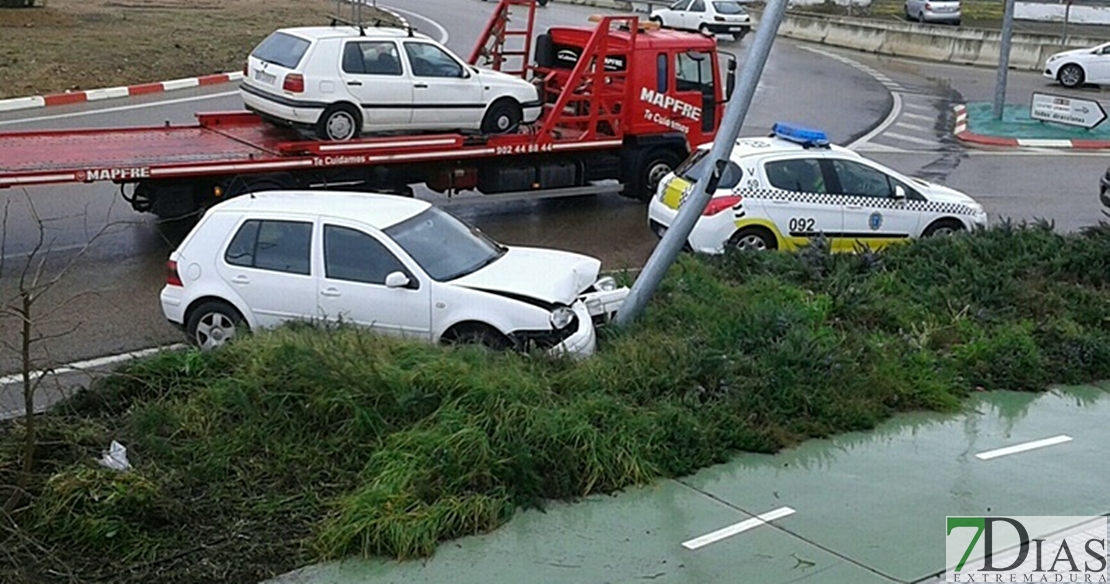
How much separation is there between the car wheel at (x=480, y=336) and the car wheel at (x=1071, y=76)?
2879 cm

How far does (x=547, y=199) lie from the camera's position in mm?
18906

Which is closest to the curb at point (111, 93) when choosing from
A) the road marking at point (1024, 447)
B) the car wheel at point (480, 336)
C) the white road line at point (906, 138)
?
the white road line at point (906, 138)

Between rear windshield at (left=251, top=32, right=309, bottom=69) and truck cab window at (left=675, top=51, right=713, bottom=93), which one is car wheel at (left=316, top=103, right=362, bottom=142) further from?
truck cab window at (left=675, top=51, right=713, bottom=93)

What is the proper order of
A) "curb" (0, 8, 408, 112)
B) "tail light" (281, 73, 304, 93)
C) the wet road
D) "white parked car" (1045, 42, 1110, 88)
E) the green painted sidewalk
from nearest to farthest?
1. the green painted sidewalk
2. the wet road
3. "tail light" (281, 73, 304, 93)
4. "curb" (0, 8, 408, 112)
5. "white parked car" (1045, 42, 1110, 88)

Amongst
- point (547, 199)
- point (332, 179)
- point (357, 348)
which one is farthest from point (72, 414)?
point (547, 199)

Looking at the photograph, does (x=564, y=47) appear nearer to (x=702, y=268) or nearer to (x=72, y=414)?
(x=702, y=268)

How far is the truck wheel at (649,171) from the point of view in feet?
59.5

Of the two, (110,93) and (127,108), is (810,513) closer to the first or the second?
(127,108)

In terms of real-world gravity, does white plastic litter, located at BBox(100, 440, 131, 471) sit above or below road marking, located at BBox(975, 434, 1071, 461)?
above

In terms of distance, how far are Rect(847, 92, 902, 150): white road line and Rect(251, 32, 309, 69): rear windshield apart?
12.2 metres

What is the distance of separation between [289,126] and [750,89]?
6932 millimetres

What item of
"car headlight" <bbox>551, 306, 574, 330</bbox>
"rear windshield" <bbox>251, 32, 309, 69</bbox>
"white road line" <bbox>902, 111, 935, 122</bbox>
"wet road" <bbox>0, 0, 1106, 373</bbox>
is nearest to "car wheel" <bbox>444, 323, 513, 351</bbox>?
"car headlight" <bbox>551, 306, 574, 330</bbox>

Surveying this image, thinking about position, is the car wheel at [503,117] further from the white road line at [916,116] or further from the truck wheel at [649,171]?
the white road line at [916,116]

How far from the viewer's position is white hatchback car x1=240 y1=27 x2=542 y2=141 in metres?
15.7
